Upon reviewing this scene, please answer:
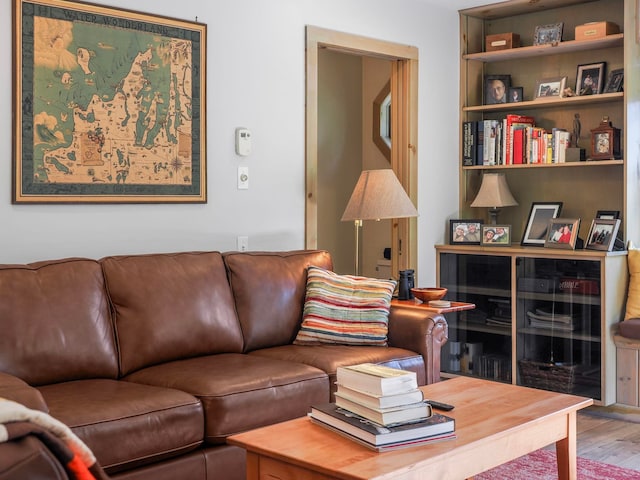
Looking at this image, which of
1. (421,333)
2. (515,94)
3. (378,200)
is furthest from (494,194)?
(421,333)

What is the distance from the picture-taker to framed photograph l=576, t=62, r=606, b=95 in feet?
16.6

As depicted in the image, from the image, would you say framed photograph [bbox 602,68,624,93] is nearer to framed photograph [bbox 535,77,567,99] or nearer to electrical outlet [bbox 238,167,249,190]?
framed photograph [bbox 535,77,567,99]

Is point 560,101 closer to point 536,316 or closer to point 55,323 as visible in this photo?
point 536,316

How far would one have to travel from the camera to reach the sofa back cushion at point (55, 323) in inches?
118

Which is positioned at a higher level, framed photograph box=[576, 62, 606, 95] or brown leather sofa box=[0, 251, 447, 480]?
framed photograph box=[576, 62, 606, 95]

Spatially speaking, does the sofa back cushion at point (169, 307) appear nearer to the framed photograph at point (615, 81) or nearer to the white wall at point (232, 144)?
the white wall at point (232, 144)

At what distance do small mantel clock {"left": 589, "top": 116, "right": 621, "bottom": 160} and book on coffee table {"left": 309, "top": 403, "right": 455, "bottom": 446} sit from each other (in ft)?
9.90

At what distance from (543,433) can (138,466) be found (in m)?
1.32

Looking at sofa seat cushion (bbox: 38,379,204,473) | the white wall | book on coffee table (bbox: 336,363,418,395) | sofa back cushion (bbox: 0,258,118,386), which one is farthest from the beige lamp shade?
book on coffee table (bbox: 336,363,418,395)

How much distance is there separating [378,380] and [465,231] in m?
3.27

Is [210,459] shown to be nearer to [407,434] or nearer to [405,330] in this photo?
[407,434]

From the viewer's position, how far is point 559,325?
4.95m

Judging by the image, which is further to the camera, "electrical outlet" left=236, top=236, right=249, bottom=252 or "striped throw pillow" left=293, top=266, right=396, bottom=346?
"electrical outlet" left=236, top=236, right=249, bottom=252

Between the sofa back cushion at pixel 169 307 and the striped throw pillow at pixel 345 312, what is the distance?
1.21 feet
